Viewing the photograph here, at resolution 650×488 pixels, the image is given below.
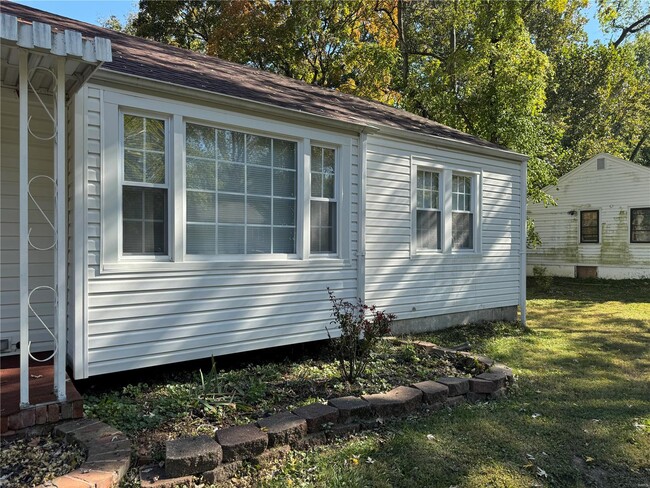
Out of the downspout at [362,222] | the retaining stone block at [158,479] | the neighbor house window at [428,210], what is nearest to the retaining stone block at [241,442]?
the retaining stone block at [158,479]

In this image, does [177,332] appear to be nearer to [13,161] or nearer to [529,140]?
[13,161]

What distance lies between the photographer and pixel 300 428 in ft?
11.1

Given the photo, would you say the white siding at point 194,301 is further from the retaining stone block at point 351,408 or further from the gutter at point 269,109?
the retaining stone block at point 351,408

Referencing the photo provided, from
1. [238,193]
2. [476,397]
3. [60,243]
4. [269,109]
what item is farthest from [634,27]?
[60,243]

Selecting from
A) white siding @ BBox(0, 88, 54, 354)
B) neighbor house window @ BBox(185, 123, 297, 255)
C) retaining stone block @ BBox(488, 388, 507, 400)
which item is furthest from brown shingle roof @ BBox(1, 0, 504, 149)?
retaining stone block @ BBox(488, 388, 507, 400)

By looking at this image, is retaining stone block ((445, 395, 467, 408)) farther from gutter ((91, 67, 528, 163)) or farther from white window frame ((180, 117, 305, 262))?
gutter ((91, 67, 528, 163))

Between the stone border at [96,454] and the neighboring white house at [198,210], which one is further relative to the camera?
the neighboring white house at [198,210]

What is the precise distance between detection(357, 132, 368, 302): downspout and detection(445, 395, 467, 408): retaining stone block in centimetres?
210

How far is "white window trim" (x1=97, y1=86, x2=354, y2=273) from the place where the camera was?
13.7 feet

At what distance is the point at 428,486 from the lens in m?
2.96

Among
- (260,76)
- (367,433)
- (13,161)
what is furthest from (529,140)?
(13,161)

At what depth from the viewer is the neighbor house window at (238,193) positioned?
480cm

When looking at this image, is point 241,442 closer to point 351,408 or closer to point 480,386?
point 351,408

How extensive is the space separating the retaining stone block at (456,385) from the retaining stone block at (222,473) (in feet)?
7.44
